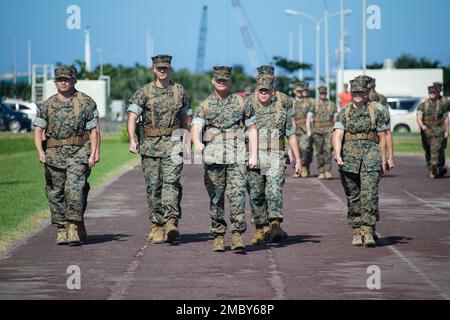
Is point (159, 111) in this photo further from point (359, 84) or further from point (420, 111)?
point (420, 111)

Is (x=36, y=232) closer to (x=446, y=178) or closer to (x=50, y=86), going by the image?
(x=446, y=178)

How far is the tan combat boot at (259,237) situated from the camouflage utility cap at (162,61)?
2292 mm

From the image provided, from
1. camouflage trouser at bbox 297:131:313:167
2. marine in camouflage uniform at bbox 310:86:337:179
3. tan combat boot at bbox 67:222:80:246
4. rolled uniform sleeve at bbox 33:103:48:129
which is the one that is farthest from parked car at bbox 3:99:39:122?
tan combat boot at bbox 67:222:80:246

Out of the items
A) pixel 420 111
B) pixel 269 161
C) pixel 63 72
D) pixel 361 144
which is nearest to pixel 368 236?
pixel 361 144

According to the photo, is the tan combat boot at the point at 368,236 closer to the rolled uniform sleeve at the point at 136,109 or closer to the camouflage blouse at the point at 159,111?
the camouflage blouse at the point at 159,111

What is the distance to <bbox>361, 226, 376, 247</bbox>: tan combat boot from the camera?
16.1 m

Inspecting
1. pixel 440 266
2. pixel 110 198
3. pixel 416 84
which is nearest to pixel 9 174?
pixel 110 198

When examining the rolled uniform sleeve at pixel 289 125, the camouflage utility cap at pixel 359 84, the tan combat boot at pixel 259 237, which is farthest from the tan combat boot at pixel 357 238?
the camouflage utility cap at pixel 359 84

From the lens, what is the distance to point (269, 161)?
16.4 metres

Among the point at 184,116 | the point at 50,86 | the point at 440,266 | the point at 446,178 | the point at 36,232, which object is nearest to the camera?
the point at 440,266

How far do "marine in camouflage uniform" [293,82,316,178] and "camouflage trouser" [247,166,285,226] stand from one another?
45.5 ft

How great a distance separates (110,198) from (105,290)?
11.9 metres

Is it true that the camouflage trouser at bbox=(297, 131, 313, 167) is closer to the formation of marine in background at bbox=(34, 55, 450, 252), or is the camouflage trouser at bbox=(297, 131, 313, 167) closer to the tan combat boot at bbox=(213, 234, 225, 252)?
the formation of marine in background at bbox=(34, 55, 450, 252)

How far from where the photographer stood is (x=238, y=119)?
15578 millimetres
